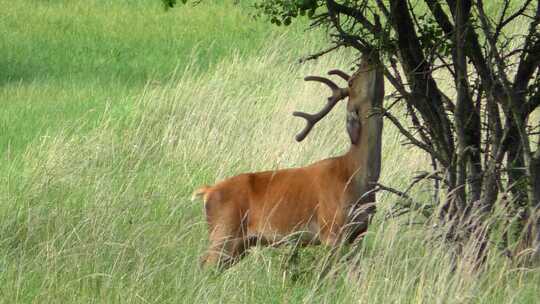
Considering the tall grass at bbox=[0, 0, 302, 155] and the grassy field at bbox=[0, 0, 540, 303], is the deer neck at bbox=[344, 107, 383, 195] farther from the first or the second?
the tall grass at bbox=[0, 0, 302, 155]

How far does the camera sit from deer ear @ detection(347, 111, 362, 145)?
20.2 ft

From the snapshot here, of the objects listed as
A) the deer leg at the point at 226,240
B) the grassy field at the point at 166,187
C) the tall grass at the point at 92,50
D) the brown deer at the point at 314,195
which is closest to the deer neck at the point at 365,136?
the brown deer at the point at 314,195

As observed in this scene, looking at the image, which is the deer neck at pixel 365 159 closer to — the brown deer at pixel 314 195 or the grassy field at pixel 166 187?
the brown deer at pixel 314 195

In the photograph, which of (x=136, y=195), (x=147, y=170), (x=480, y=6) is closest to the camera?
(x=480, y=6)

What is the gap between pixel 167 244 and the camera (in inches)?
242

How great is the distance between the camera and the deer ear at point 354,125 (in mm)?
6145

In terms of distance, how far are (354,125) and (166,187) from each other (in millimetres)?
2186

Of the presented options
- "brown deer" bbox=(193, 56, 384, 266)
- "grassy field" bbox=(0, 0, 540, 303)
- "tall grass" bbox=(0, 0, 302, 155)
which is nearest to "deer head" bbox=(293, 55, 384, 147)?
"brown deer" bbox=(193, 56, 384, 266)

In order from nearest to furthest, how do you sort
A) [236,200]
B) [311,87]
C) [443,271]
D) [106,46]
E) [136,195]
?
[443,271] → [236,200] → [136,195] → [311,87] → [106,46]

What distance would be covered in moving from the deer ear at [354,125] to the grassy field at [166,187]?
39cm

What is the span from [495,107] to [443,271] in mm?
1204

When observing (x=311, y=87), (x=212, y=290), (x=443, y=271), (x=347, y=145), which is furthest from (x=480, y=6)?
(x=311, y=87)

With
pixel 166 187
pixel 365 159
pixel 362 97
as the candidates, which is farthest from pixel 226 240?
pixel 166 187

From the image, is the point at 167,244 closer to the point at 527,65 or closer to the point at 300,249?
the point at 300,249
